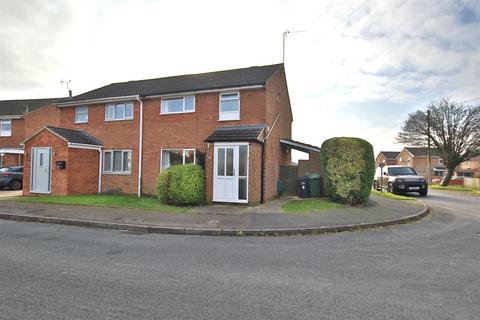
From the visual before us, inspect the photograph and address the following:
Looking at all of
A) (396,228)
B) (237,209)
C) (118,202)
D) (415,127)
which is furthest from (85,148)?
(415,127)

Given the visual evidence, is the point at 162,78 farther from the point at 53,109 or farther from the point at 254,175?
the point at 53,109

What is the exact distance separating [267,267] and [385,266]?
2085 mm

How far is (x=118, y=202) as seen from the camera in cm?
1259

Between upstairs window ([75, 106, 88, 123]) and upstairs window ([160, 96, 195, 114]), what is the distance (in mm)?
5567

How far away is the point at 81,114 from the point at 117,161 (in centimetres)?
419

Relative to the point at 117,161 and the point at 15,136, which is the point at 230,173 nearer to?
the point at 117,161

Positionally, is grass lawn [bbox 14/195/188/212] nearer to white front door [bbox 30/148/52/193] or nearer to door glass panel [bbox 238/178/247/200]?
white front door [bbox 30/148/52/193]

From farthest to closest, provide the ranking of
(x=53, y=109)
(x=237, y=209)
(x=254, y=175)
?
(x=53, y=109) → (x=254, y=175) → (x=237, y=209)

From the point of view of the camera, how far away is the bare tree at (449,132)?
3241cm

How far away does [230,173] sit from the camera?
12.5m

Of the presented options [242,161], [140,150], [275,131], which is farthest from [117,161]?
[275,131]

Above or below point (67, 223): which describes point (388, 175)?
above

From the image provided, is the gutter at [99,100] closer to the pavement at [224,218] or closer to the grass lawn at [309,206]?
the pavement at [224,218]

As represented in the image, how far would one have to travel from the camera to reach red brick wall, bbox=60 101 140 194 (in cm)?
1581
